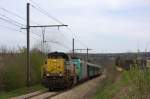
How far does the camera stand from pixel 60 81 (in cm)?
4047

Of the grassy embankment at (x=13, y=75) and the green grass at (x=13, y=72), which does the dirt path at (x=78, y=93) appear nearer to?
the grassy embankment at (x=13, y=75)

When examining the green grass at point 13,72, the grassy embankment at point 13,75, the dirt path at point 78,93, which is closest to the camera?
the dirt path at point 78,93

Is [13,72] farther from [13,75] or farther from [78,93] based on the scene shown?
[78,93]

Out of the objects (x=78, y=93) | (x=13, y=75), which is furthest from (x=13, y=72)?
(x=78, y=93)

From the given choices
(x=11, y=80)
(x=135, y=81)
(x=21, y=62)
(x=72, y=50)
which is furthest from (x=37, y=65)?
(x=135, y=81)

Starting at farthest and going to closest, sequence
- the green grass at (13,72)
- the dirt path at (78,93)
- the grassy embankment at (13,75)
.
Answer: the green grass at (13,72), the grassy embankment at (13,75), the dirt path at (78,93)

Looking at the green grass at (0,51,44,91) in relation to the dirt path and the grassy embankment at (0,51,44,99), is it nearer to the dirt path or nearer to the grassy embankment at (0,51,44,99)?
the grassy embankment at (0,51,44,99)

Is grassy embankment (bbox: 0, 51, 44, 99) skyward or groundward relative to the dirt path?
skyward

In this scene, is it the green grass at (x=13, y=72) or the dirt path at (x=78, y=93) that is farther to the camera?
the green grass at (x=13, y=72)

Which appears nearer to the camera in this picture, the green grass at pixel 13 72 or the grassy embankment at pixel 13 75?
the grassy embankment at pixel 13 75

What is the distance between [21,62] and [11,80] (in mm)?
4553

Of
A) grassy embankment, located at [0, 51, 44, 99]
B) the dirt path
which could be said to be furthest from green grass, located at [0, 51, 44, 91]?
the dirt path

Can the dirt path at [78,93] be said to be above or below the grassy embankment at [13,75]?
below

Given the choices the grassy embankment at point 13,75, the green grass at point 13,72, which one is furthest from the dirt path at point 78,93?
the green grass at point 13,72
